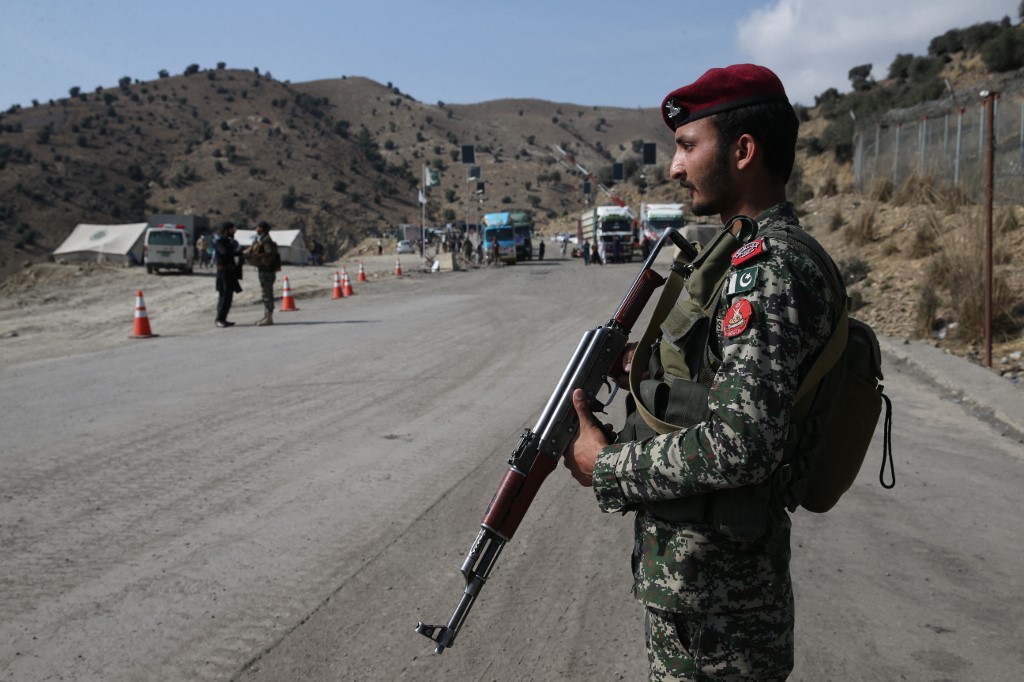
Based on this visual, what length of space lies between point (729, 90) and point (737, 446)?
80 cm

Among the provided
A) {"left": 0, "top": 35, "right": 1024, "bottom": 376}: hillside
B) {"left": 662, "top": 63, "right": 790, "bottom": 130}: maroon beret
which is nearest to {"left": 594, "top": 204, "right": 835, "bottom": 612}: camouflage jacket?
{"left": 662, "top": 63, "right": 790, "bottom": 130}: maroon beret

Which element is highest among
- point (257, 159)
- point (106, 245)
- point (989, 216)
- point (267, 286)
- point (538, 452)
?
point (257, 159)

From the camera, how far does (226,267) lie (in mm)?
16453

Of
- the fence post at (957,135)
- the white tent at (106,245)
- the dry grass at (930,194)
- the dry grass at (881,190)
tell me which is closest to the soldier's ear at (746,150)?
the dry grass at (930,194)

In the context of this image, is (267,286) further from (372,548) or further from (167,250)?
(167,250)

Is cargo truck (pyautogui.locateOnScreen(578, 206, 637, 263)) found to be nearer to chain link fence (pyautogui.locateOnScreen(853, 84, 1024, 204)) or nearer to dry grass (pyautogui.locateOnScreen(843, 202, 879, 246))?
chain link fence (pyautogui.locateOnScreen(853, 84, 1024, 204))

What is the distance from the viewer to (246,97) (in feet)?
401

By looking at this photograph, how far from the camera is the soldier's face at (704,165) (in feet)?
6.55

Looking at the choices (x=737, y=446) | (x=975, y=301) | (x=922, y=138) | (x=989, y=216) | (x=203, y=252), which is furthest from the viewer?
(x=203, y=252)

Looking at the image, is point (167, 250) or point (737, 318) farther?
point (167, 250)

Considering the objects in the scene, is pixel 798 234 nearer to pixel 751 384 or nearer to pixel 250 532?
pixel 751 384

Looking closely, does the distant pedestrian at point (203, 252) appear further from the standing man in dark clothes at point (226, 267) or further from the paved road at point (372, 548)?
the paved road at point (372, 548)

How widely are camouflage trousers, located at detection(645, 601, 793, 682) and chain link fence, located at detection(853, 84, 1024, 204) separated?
1606cm

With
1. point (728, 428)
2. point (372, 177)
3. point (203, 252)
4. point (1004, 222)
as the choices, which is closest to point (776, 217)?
point (728, 428)
